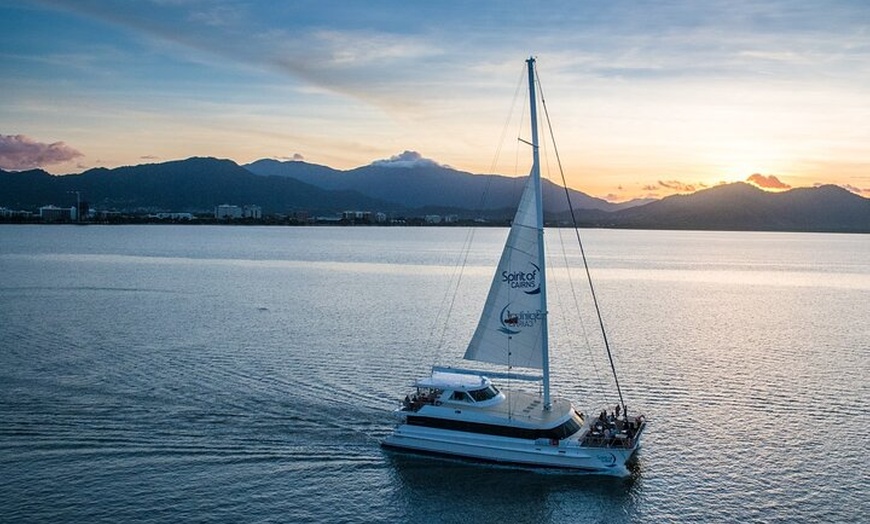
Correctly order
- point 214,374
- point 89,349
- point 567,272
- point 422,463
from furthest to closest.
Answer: point 567,272 → point 89,349 → point 214,374 → point 422,463

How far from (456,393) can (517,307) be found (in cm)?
476

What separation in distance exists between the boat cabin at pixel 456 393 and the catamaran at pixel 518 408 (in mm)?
45

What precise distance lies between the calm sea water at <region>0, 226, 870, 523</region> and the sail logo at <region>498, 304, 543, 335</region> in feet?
20.3

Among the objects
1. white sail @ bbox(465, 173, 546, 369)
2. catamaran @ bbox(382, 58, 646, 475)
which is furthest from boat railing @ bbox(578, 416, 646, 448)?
white sail @ bbox(465, 173, 546, 369)

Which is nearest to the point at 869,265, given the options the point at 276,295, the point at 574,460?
the point at 276,295

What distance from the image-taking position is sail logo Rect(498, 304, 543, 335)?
3556 cm

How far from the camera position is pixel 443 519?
98.0 ft

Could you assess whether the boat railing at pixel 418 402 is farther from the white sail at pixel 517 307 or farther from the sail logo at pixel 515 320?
the sail logo at pixel 515 320

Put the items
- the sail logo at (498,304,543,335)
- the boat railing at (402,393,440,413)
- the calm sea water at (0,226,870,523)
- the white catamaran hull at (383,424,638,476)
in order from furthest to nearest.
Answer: the boat railing at (402,393,440,413), the sail logo at (498,304,543,335), the white catamaran hull at (383,424,638,476), the calm sea water at (0,226,870,523)

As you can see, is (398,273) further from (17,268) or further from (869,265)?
(869,265)

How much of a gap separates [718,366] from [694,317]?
26.5m

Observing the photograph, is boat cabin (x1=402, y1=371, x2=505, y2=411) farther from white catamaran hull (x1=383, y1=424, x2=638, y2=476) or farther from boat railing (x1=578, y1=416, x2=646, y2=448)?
boat railing (x1=578, y1=416, x2=646, y2=448)

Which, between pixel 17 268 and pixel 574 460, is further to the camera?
pixel 17 268

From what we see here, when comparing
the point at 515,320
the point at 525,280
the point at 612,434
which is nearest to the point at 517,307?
the point at 515,320
